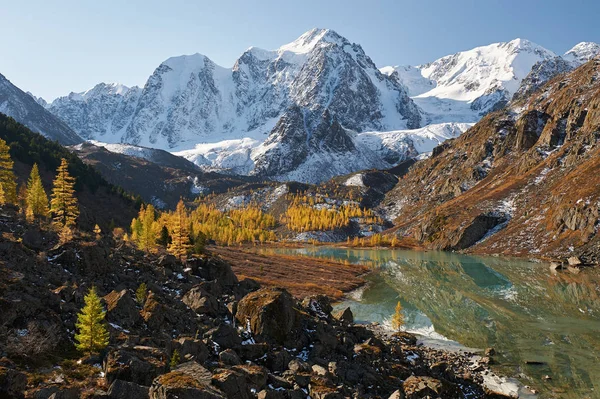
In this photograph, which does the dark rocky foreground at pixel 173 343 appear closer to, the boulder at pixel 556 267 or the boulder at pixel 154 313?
the boulder at pixel 154 313

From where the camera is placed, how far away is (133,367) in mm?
16047

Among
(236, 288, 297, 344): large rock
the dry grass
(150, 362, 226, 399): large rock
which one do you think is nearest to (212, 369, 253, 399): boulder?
(150, 362, 226, 399): large rock

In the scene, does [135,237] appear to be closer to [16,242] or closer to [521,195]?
[16,242]

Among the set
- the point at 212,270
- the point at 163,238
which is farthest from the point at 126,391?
the point at 163,238

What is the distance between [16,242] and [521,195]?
219879 mm

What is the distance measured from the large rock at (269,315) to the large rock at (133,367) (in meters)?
11.5

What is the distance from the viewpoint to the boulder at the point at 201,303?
2995cm

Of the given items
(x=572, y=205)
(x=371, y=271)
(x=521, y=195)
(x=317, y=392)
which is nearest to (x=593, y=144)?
(x=521, y=195)

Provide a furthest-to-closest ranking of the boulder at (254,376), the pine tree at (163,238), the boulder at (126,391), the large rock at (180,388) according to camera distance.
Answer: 1. the pine tree at (163,238)
2. the boulder at (254,376)
3. the boulder at (126,391)
4. the large rock at (180,388)

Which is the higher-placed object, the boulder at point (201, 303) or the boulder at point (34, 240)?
the boulder at point (34, 240)

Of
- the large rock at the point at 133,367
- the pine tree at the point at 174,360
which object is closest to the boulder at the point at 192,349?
the pine tree at the point at 174,360

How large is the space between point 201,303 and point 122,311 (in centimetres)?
728

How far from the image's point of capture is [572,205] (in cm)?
15000

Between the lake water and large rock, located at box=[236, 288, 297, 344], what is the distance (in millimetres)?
22684
